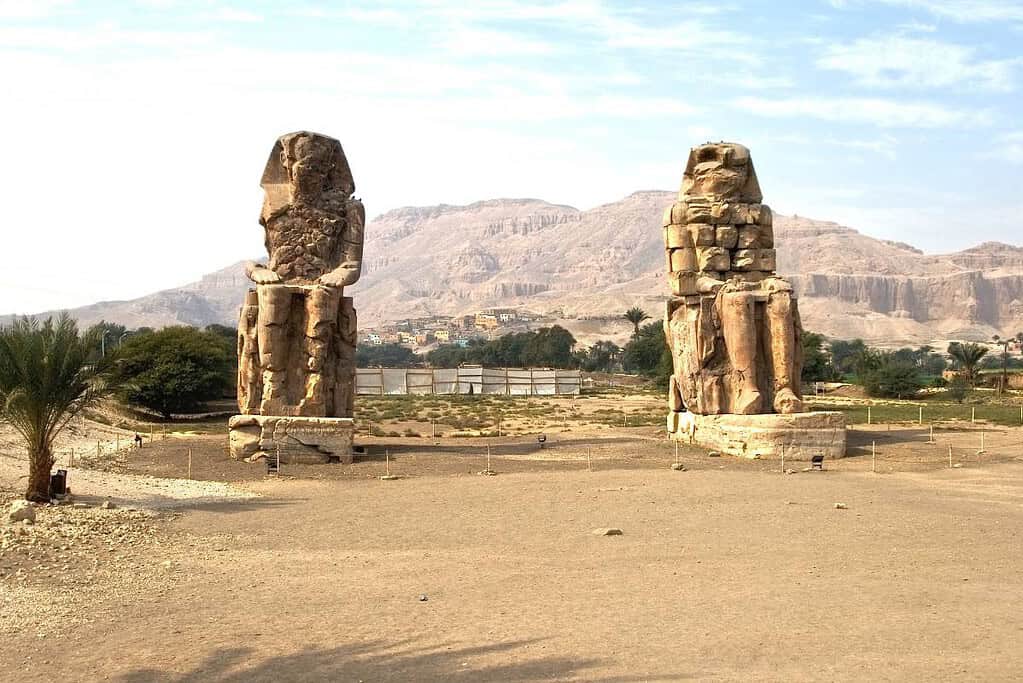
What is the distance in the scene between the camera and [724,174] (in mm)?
17406

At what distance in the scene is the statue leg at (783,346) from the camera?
52.6ft

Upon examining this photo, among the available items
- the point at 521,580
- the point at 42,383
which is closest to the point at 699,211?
the point at 42,383

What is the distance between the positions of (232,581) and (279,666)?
82.9 inches

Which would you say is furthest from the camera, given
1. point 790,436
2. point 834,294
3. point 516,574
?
point 834,294

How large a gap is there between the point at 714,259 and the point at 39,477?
1044 centimetres

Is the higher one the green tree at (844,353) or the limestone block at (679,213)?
the limestone block at (679,213)

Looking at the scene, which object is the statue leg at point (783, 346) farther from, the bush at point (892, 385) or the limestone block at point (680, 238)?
the bush at point (892, 385)

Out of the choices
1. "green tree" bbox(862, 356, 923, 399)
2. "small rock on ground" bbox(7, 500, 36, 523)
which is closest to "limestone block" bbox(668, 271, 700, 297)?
"small rock on ground" bbox(7, 500, 36, 523)

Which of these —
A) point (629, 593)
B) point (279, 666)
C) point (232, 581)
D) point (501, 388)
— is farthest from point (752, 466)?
point (501, 388)

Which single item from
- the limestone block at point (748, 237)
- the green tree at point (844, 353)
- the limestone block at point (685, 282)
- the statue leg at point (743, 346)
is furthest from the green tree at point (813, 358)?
the green tree at point (844, 353)

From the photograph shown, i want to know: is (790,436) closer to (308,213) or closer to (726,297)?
(726,297)

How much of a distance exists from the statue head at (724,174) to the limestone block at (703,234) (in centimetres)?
49

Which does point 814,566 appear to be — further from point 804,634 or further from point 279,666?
point 279,666

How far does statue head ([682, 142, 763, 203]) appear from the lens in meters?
17.4
